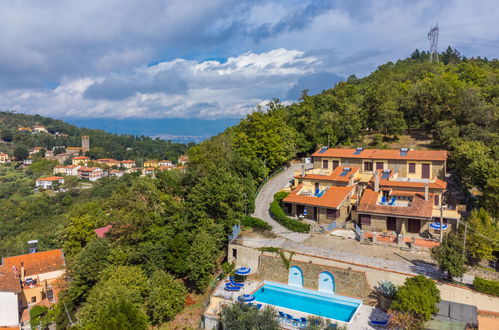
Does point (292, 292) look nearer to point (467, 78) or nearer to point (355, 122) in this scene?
point (355, 122)

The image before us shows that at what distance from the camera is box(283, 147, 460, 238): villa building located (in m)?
27.6

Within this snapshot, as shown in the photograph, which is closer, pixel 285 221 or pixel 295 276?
pixel 295 276

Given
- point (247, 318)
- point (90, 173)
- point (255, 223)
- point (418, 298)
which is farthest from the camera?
point (90, 173)

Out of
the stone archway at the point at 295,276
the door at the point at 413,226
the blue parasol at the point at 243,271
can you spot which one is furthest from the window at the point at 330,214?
the blue parasol at the point at 243,271

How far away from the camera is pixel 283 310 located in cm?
2131

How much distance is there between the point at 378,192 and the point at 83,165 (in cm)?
15203

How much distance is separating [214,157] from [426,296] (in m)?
24.6

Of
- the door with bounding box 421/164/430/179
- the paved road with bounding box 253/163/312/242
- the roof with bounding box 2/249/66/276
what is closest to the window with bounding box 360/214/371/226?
the paved road with bounding box 253/163/312/242

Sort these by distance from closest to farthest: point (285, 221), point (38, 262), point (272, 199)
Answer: point (285, 221)
point (38, 262)
point (272, 199)

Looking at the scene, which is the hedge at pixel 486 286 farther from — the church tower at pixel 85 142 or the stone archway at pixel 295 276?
the church tower at pixel 85 142

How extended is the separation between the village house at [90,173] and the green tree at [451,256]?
135 m

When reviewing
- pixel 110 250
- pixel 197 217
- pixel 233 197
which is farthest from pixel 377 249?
pixel 110 250

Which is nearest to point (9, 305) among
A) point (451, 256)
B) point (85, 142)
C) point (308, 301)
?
point (308, 301)

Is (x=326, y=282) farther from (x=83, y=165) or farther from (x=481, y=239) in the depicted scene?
(x=83, y=165)
